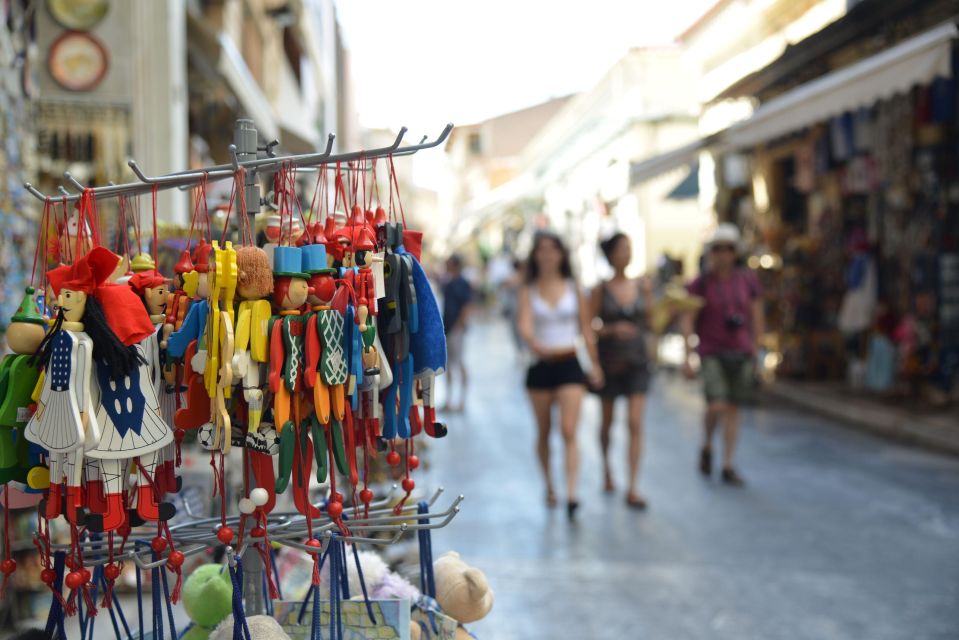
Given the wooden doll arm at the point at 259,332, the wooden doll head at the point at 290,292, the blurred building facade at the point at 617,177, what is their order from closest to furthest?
the wooden doll arm at the point at 259,332, the wooden doll head at the point at 290,292, the blurred building facade at the point at 617,177

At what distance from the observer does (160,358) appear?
2.19 meters

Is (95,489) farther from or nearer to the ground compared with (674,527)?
farther from the ground

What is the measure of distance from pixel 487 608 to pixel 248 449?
0.92m

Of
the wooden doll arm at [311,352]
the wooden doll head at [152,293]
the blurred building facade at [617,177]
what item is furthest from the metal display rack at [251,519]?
the blurred building facade at [617,177]

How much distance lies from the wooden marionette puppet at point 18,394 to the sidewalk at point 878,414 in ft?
26.0

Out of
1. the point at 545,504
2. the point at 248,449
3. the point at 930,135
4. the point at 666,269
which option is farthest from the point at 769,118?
the point at 248,449

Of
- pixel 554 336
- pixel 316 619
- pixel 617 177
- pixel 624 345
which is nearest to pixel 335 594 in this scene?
pixel 316 619

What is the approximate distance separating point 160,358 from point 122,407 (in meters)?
0.17

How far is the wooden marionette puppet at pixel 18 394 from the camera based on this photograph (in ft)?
6.89

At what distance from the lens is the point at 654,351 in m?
16.3

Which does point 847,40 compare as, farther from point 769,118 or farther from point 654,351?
point 654,351

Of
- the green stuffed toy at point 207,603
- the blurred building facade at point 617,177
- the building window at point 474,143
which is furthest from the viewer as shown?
the building window at point 474,143

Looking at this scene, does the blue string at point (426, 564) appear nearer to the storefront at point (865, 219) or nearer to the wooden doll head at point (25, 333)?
the wooden doll head at point (25, 333)

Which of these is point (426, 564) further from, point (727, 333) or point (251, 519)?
point (727, 333)
